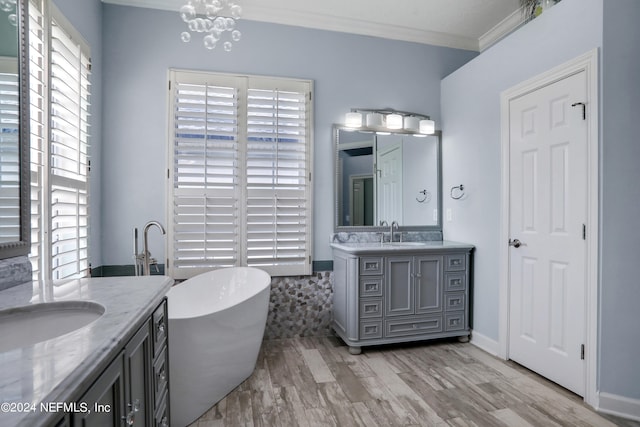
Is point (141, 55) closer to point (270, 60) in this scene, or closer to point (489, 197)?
point (270, 60)

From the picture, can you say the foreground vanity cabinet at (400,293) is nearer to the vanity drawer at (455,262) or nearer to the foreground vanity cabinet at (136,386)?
the vanity drawer at (455,262)

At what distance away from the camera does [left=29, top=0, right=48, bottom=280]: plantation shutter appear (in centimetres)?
174

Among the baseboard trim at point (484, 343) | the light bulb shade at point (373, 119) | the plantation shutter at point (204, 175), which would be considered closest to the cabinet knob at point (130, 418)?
the plantation shutter at point (204, 175)

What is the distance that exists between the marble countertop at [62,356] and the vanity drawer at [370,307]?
1.90m

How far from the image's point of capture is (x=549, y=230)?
236 cm

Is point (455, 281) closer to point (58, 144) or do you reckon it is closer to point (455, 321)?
point (455, 321)

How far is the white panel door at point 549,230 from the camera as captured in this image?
2152 mm

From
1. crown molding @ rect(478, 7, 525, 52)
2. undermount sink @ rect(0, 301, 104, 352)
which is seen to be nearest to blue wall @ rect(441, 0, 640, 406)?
crown molding @ rect(478, 7, 525, 52)

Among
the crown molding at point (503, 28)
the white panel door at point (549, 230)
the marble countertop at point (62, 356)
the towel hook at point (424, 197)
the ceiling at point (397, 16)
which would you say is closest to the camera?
the marble countertop at point (62, 356)

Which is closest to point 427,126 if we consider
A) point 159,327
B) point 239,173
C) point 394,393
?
point 239,173

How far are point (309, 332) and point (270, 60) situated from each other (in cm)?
252

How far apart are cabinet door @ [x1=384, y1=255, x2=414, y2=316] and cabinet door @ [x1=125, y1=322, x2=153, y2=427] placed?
2011 millimetres

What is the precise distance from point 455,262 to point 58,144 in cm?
307

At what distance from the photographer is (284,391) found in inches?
89.1
